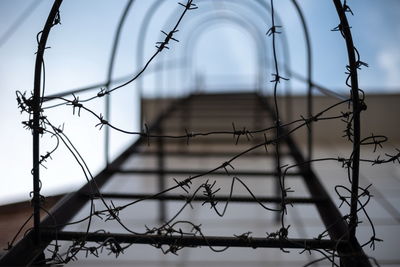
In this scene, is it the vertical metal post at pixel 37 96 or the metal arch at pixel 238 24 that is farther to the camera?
the metal arch at pixel 238 24

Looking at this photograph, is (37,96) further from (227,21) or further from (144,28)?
(227,21)

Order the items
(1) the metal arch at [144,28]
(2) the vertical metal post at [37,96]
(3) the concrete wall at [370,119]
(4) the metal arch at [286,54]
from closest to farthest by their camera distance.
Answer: (2) the vertical metal post at [37,96] < (4) the metal arch at [286,54] < (1) the metal arch at [144,28] < (3) the concrete wall at [370,119]

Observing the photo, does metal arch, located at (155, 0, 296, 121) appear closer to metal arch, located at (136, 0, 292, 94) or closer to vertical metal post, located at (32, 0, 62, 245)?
metal arch, located at (136, 0, 292, 94)

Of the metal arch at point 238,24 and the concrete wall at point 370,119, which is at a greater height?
the metal arch at point 238,24

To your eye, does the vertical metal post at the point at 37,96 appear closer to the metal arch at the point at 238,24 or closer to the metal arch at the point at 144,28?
the metal arch at the point at 144,28

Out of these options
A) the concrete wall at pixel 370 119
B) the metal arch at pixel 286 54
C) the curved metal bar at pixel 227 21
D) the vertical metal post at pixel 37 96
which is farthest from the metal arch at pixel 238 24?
the vertical metal post at pixel 37 96

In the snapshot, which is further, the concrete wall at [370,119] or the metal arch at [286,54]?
the concrete wall at [370,119]

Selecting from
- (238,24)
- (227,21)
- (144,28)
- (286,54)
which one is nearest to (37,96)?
(144,28)

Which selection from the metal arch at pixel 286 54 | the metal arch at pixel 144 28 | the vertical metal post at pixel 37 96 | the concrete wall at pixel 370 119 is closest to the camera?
the vertical metal post at pixel 37 96

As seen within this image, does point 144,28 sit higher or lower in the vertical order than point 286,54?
higher

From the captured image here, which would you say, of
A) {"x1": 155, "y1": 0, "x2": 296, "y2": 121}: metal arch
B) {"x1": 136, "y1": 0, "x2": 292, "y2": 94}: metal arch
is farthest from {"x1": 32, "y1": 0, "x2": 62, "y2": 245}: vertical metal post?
{"x1": 136, "y1": 0, "x2": 292, "y2": 94}: metal arch

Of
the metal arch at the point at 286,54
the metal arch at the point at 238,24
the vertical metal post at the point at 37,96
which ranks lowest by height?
the vertical metal post at the point at 37,96

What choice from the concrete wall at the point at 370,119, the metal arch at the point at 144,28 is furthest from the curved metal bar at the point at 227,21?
the metal arch at the point at 144,28

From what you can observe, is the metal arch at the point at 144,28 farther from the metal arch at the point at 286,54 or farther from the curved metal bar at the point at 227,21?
the curved metal bar at the point at 227,21
